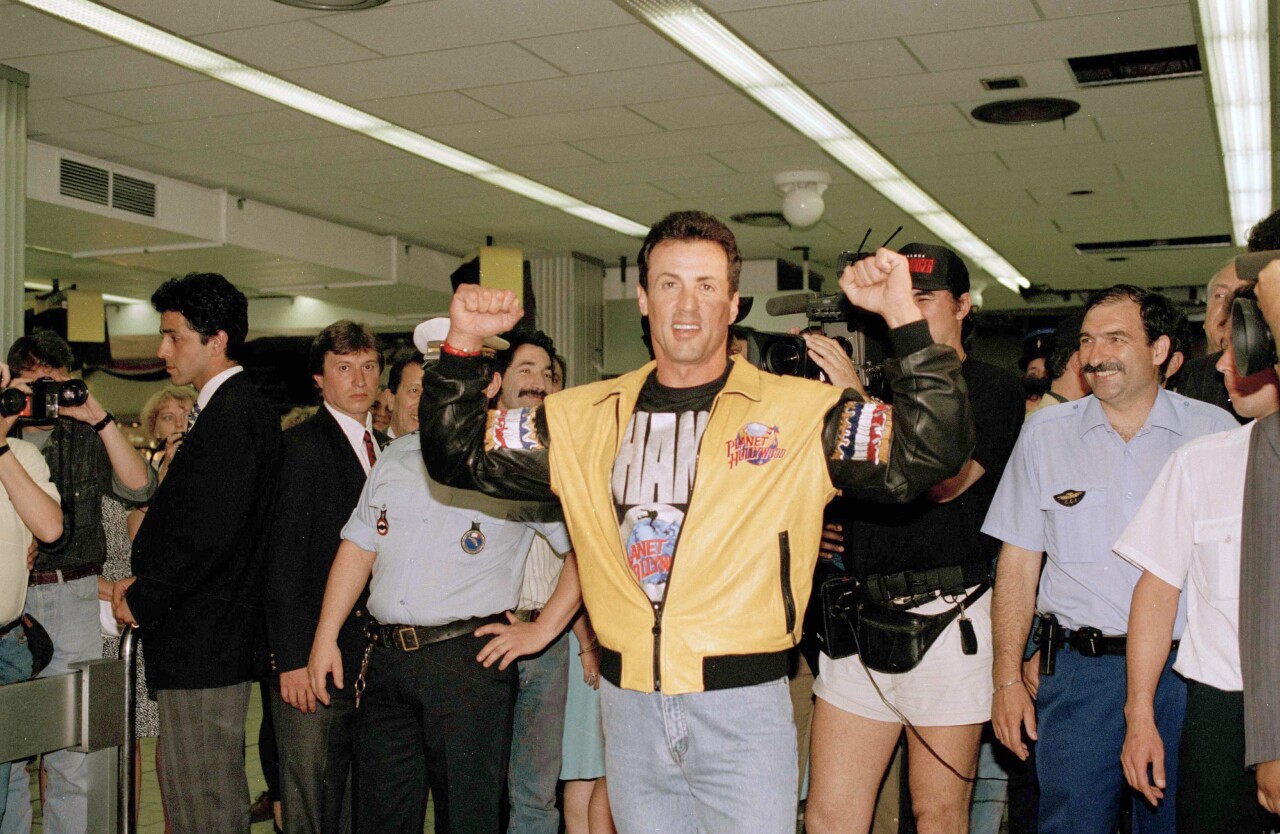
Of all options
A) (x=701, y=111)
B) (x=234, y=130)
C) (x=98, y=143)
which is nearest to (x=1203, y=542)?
(x=701, y=111)

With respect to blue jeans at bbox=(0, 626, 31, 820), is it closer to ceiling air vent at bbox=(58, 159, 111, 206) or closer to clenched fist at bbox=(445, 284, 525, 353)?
clenched fist at bbox=(445, 284, 525, 353)

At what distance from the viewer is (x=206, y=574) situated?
3.23 meters

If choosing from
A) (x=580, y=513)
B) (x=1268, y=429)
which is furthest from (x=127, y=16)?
(x=1268, y=429)

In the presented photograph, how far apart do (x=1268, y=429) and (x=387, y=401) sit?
15.8 ft

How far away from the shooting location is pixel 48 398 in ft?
11.2

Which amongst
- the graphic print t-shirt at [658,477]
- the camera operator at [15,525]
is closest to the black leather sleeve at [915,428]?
the graphic print t-shirt at [658,477]

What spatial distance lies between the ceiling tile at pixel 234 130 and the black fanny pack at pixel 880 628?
4982 mm

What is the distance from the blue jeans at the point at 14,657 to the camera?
11.2ft

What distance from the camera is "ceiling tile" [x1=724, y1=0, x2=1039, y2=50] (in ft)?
17.0

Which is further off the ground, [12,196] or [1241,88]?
[1241,88]

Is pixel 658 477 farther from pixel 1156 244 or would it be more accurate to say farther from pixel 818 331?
pixel 1156 244

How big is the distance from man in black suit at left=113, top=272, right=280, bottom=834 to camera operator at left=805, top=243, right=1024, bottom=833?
1.57 meters

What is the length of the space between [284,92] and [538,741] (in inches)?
166

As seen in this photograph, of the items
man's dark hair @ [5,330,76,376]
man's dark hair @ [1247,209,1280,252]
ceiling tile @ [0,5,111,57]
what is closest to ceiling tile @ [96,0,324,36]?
ceiling tile @ [0,5,111,57]
